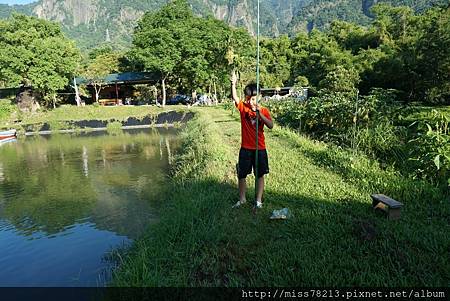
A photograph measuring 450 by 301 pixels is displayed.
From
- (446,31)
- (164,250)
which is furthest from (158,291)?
(446,31)

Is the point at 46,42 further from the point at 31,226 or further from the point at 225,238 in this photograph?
the point at 225,238

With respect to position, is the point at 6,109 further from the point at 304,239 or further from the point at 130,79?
the point at 304,239

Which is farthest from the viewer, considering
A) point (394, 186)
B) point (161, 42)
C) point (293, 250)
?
point (161, 42)

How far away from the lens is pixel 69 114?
32.1m

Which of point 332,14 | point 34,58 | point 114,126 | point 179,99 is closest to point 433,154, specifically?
point 114,126

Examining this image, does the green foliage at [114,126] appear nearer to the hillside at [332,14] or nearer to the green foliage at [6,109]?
the green foliage at [6,109]

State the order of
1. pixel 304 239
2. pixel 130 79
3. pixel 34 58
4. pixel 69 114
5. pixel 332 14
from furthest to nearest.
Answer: pixel 332 14
pixel 130 79
pixel 69 114
pixel 34 58
pixel 304 239

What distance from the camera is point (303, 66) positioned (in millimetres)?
56000

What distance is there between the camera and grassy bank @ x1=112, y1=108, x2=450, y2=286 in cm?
353

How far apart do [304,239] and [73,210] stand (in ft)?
21.5

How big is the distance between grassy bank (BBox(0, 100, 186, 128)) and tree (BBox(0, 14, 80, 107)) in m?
2.46

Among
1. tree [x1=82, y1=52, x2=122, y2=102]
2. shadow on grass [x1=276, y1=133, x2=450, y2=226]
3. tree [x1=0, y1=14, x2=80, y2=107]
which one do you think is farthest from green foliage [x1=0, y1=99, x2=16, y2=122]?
shadow on grass [x1=276, y1=133, x2=450, y2=226]

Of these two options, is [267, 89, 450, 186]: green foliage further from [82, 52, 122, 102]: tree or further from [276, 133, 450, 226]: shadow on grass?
[82, 52, 122, 102]: tree

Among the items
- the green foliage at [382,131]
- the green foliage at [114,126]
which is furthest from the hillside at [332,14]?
the green foliage at [382,131]
